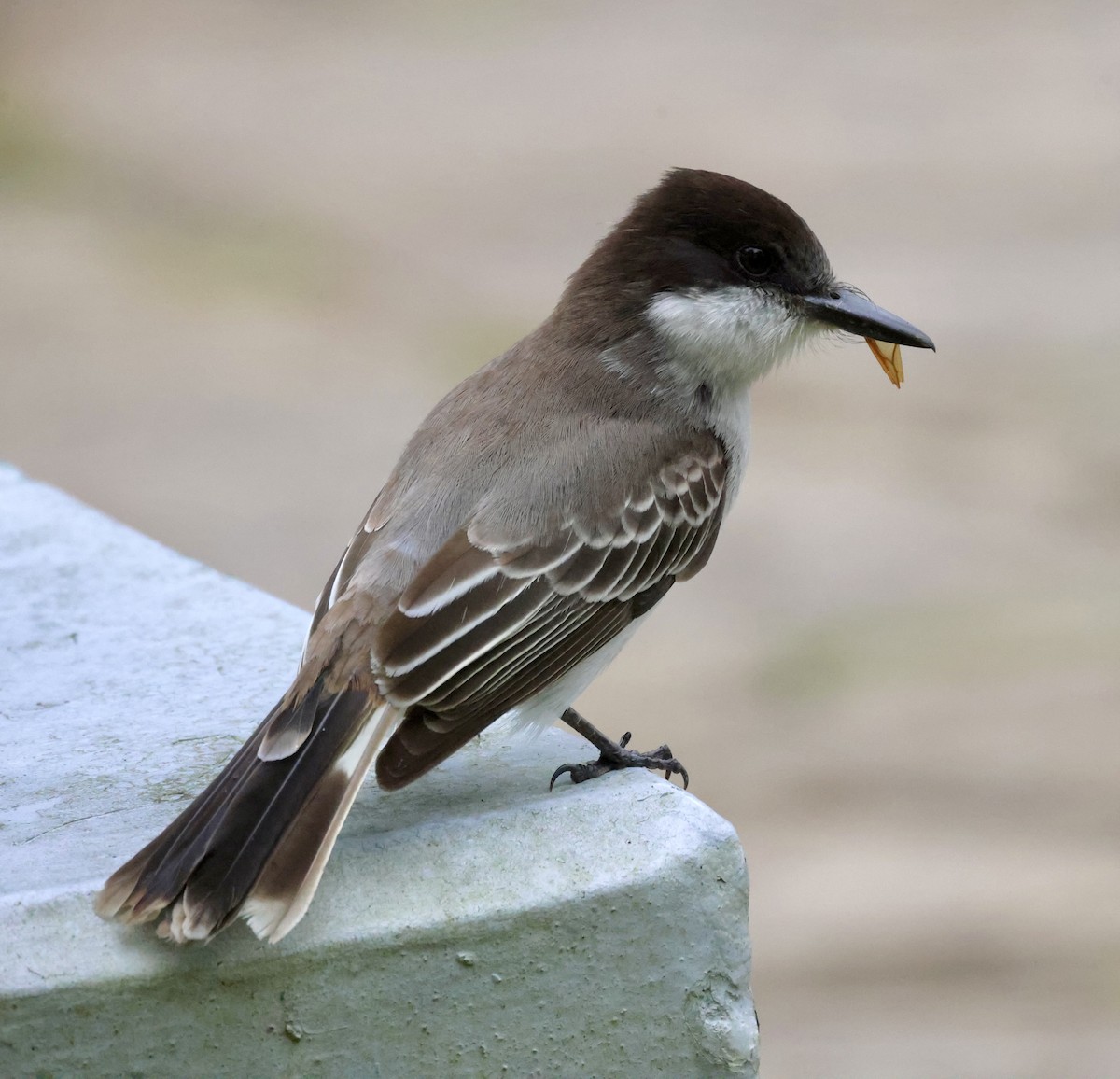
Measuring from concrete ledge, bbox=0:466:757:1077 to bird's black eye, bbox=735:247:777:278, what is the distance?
1.22 metres

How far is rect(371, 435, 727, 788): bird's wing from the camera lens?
3268 mm

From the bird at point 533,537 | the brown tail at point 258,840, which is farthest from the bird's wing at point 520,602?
the brown tail at point 258,840

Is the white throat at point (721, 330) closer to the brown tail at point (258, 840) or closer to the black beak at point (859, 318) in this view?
the black beak at point (859, 318)

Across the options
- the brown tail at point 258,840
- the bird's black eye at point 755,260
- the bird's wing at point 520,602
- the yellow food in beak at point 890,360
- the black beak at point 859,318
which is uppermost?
the bird's black eye at point 755,260

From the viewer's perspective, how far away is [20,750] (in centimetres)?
373

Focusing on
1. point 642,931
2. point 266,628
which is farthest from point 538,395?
point 642,931

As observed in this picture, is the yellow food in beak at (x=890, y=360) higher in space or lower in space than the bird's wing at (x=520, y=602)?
higher

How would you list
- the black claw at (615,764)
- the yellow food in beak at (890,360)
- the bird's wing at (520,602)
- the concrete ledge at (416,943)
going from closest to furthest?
the concrete ledge at (416,943) < the bird's wing at (520,602) < the black claw at (615,764) < the yellow food in beak at (890,360)

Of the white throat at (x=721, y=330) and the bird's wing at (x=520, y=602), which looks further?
the white throat at (x=721, y=330)

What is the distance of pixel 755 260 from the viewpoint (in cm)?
411

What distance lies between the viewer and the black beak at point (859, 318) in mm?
4148

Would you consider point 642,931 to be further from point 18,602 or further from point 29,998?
point 18,602

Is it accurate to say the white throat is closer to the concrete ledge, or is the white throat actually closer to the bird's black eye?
the bird's black eye

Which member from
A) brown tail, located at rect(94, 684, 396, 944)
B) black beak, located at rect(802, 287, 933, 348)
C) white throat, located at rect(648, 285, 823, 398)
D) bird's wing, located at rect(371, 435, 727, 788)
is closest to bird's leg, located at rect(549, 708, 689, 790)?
bird's wing, located at rect(371, 435, 727, 788)
